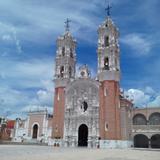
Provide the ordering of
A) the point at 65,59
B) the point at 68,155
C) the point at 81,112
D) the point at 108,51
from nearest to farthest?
the point at 68,155
the point at 81,112
the point at 108,51
the point at 65,59

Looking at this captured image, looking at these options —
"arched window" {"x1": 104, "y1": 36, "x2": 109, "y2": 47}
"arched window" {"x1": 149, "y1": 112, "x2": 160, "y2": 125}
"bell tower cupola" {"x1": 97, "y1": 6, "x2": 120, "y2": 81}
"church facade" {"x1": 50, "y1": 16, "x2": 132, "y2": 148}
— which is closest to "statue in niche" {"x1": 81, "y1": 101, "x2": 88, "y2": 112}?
"church facade" {"x1": 50, "y1": 16, "x2": 132, "y2": 148}

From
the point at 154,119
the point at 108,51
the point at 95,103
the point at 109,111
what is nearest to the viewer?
the point at 109,111

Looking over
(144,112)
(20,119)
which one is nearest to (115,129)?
(144,112)

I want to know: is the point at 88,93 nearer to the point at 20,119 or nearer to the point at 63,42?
the point at 63,42

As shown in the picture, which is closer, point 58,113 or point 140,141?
point 58,113

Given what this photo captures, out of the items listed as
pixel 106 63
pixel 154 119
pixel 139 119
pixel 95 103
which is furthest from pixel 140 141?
pixel 106 63

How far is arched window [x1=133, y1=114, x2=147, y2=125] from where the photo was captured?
43.5m

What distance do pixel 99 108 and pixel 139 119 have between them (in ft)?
32.8

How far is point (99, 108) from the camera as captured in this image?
3853 centimetres

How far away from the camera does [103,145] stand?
36250 millimetres

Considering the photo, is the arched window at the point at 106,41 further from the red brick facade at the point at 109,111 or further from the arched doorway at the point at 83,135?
the arched doorway at the point at 83,135

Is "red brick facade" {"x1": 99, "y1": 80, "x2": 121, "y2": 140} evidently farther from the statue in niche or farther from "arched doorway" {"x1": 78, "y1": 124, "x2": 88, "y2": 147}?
"arched doorway" {"x1": 78, "y1": 124, "x2": 88, "y2": 147}

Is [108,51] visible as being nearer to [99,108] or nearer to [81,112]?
[99,108]

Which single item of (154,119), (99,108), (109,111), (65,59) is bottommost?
(154,119)
